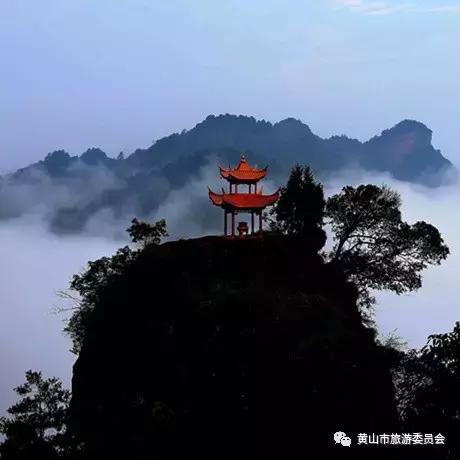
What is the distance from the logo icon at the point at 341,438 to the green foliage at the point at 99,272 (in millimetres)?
15920

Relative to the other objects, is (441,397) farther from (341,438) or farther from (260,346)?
(260,346)

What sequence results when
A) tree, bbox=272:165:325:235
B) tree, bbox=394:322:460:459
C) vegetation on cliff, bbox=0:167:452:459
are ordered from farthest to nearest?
tree, bbox=272:165:325:235, tree, bbox=394:322:460:459, vegetation on cliff, bbox=0:167:452:459

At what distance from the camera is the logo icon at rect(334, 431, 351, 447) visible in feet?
60.3

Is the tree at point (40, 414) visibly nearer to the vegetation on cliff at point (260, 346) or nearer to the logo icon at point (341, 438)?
the vegetation on cliff at point (260, 346)

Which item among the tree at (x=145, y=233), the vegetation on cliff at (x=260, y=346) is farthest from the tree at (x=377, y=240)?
the tree at (x=145, y=233)

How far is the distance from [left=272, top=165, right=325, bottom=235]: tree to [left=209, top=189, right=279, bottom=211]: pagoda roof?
76 centimetres

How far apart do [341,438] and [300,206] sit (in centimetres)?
1407

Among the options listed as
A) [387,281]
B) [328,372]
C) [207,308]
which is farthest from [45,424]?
[387,281]

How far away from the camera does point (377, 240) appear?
1253 inches

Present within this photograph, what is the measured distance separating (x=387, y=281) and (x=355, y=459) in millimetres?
14585

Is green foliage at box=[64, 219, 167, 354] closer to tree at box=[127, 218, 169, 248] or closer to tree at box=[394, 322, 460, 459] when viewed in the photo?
tree at box=[127, 218, 169, 248]

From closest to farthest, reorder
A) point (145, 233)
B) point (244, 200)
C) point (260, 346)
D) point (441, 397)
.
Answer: point (260, 346) < point (441, 397) < point (244, 200) < point (145, 233)

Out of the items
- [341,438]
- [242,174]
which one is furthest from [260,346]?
[242,174]

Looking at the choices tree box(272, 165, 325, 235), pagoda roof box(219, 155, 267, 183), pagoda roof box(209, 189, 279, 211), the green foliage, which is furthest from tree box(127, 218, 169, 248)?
tree box(272, 165, 325, 235)
